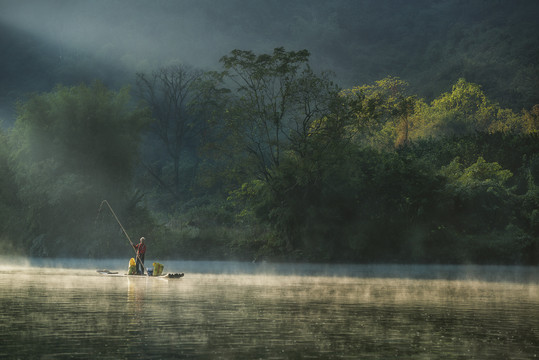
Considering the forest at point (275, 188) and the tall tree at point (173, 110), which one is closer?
the forest at point (275, 188)

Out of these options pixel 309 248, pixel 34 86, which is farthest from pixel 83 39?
pixel 309 248

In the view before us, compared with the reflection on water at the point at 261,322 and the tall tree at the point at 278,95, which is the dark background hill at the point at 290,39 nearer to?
the tall tree at the point at 278,95

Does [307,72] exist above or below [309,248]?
above

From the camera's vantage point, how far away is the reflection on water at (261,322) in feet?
42.4

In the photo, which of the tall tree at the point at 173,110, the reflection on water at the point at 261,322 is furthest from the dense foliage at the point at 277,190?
the tall tree at the point at 173,110

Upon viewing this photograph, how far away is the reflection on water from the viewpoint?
1293 centimetres

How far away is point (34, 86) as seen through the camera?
10356 centimetres

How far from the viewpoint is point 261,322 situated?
54.3ft

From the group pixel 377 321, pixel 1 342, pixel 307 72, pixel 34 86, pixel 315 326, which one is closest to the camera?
pixel 1 342

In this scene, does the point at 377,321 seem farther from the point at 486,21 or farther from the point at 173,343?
the point at 486,21

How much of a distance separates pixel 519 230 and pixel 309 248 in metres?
14.7

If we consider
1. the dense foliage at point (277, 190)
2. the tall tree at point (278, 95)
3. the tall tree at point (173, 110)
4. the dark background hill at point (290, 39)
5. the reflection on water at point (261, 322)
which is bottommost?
the reflection on water at point (261, 322)

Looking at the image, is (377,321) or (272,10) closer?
(377,321)

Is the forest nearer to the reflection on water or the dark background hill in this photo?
the reflection on water
